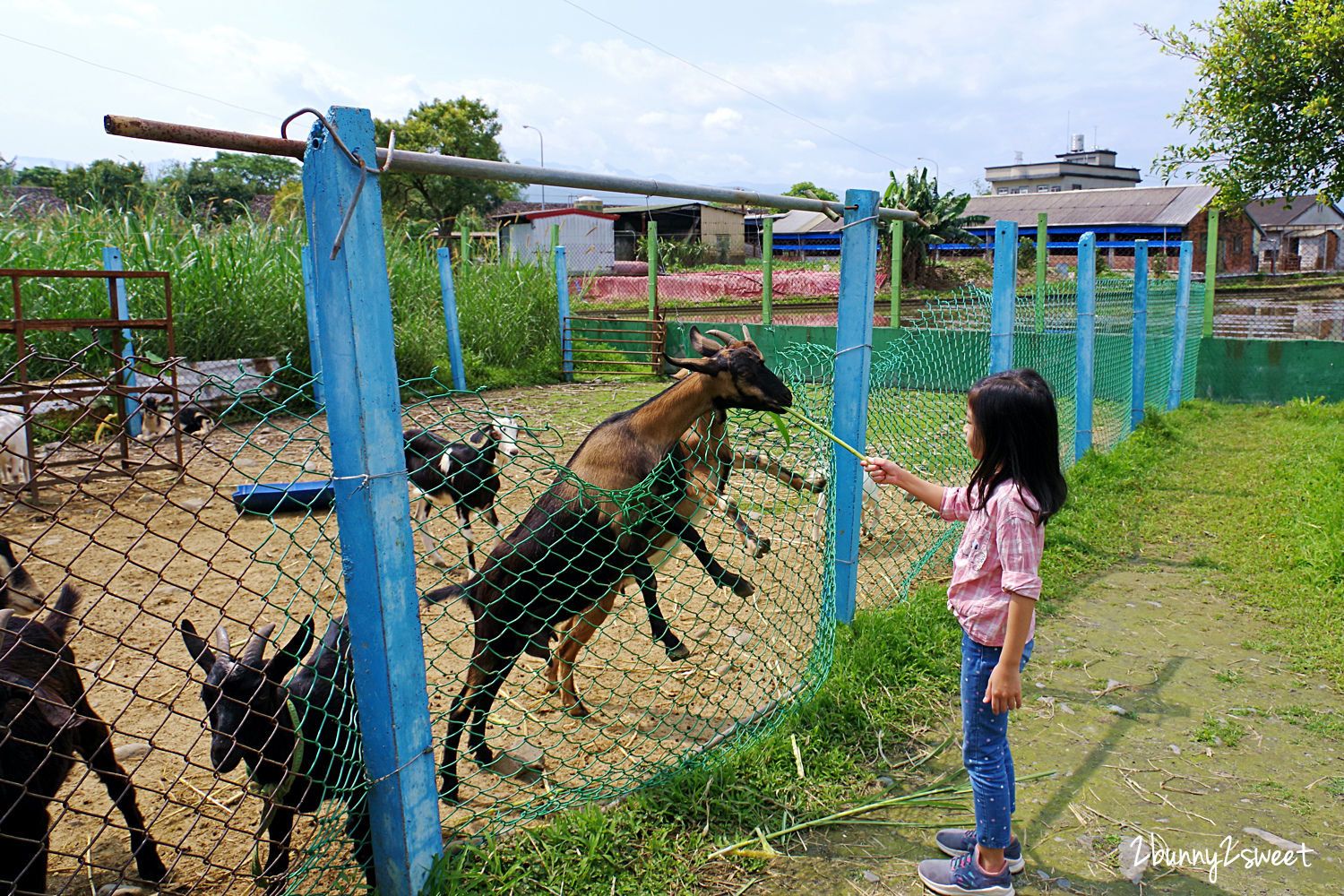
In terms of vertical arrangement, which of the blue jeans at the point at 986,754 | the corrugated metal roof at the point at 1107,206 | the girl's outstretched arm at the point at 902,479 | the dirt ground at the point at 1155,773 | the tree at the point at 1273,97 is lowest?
the dirt ground at the point at 1155,773

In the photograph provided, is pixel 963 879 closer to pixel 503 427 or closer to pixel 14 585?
pixel 503 427

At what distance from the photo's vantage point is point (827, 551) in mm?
3666

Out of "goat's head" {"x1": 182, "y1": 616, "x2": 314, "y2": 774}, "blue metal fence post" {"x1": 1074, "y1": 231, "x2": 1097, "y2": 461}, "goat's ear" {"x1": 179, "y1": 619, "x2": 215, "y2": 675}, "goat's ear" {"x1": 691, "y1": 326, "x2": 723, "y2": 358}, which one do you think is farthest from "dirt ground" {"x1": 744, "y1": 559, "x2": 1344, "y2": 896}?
"blue metal fence post" {"x1": 1074, "y1": 231, "x2": 1097, "y2": 461}

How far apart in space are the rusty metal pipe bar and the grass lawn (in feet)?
5.60

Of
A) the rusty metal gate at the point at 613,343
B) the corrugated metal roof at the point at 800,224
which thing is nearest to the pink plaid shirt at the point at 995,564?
the rusty metal gate at the point at 613,343

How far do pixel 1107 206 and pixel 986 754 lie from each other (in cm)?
3712

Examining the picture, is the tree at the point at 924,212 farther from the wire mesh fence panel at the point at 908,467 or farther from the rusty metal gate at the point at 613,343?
the wire mesh fence panel at the point at 908,467

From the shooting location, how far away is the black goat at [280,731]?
2219 mm

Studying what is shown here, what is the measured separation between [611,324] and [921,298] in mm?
7149

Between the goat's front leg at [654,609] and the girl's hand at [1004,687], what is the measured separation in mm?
1351

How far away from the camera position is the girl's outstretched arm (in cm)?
262

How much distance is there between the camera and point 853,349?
3439 mm

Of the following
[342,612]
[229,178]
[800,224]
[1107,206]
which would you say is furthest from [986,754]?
[229,178]

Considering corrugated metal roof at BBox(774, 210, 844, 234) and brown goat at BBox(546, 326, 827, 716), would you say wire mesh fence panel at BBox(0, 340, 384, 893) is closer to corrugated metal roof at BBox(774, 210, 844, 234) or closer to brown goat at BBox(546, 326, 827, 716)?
brown goat at BBox(546, 326, 827, 716)
